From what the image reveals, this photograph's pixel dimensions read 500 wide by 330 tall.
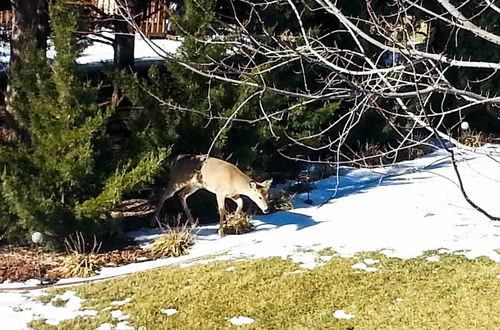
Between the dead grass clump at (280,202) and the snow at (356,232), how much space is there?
0.15 meters

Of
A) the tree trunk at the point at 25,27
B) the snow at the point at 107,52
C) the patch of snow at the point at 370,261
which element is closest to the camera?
the patch of snow at the point at 370,261

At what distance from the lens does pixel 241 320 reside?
6098 millimetres

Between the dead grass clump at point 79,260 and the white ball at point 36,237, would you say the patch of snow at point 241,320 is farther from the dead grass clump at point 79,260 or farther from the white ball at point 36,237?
the white ball at point 36,237

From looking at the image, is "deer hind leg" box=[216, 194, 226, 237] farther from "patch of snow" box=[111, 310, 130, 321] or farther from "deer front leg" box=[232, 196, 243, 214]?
"patch of snow" box=[111, 310, 130, 321]

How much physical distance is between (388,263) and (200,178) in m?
3.22

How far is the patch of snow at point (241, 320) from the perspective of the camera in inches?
238

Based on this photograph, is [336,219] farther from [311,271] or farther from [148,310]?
[148,310]

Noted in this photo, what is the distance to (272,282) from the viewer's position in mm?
6953

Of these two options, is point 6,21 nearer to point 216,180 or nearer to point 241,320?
point 216,180

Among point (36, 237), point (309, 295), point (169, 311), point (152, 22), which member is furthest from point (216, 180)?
point (152, 22)

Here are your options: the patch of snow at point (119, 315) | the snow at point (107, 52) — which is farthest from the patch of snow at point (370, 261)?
the snow at point (107, 52)

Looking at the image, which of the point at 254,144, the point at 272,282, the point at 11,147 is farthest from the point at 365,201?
the point at 11,147

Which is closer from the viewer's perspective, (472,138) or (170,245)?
(170,245)

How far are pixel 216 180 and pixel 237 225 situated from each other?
0.66 meters
